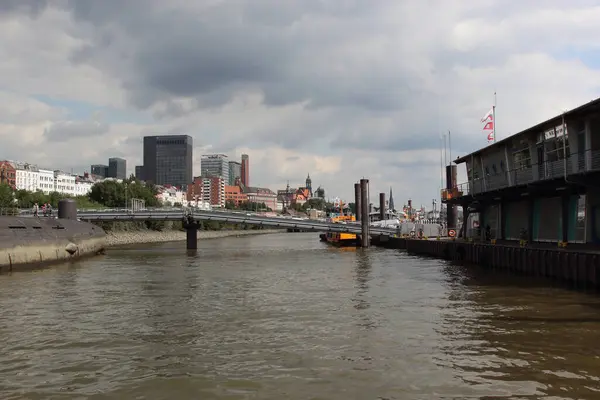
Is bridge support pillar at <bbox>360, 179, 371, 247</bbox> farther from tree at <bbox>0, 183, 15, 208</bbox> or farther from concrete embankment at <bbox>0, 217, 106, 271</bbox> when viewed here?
tree at <bbox>0, 183, 15, 208</bbox>

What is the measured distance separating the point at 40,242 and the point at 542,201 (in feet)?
139

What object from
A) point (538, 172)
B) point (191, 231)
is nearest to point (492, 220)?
point (538, 172)

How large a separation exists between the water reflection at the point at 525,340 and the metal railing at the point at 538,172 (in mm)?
8653

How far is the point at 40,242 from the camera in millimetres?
47781

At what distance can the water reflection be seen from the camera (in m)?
12.0

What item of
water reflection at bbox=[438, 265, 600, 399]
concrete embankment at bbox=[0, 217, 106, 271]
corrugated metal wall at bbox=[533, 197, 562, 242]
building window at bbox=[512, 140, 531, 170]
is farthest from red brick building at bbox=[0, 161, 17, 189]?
water reflection at bbox=[438, 265, 600, 399]

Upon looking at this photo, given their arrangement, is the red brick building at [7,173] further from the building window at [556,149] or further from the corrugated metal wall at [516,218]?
the building window at [556,149]

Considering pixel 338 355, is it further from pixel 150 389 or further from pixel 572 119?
pixel 572 119

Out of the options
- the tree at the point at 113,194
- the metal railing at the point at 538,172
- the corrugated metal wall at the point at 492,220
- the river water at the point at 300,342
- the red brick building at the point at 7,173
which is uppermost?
the red brick building at the point at 7,173

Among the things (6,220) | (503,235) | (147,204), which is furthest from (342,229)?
(147,204)

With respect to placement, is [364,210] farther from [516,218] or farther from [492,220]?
[516,218]

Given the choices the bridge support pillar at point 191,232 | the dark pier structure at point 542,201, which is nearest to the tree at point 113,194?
the bridge support pillar at point 191,232

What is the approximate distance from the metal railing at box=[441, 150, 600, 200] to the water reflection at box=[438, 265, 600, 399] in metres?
8.65

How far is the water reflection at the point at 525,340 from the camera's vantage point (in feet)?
39.3
